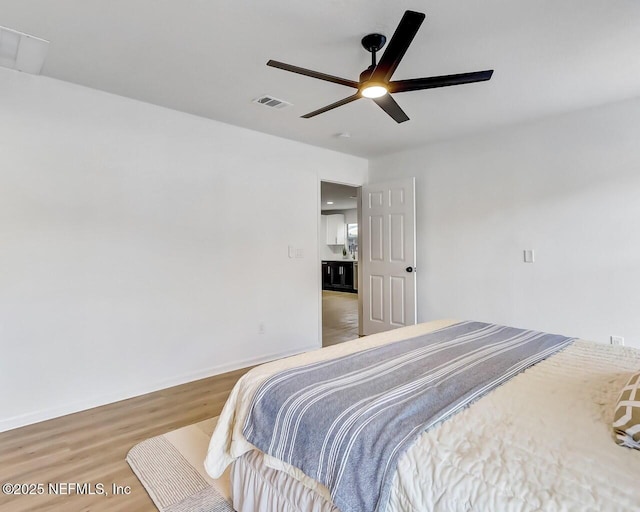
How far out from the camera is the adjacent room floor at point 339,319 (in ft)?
15.9

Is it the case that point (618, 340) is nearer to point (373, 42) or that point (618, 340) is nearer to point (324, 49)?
point (373, 42)

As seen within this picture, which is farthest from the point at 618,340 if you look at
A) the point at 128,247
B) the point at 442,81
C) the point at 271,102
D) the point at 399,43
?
the point at 128,247

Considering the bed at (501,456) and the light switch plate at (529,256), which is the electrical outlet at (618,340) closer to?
the light switch plate at (529,256)

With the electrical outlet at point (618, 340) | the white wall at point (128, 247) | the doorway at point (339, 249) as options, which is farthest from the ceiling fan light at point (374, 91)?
the doorway at point (339, 249)

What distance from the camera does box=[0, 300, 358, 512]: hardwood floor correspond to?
172 centimetres

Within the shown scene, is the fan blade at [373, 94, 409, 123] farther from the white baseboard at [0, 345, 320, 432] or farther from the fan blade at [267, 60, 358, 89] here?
the white baseboard at [0, 345, 320, 432]

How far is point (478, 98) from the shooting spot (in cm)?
290

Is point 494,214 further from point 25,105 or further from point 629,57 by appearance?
point 25,105

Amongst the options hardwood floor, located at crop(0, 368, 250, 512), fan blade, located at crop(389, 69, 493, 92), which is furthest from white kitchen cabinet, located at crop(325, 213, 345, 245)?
fan blade, located at crop(389, 69, 493, 92)

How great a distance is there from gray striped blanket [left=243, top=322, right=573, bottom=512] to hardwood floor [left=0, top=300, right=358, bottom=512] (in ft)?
3.14

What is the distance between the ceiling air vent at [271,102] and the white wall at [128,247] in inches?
26.9

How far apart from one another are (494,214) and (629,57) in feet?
5.44

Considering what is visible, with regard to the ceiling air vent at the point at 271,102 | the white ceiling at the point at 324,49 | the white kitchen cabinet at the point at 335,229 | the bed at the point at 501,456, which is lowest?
the bed at the point at 501,456

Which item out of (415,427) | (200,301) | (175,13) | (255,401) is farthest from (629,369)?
(200,301)
